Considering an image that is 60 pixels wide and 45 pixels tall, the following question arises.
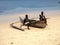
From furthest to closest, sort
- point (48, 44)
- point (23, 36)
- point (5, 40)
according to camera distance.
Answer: point (23, 36), point (5, 40), point (48, 44)

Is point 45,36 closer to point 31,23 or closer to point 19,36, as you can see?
point 19,36

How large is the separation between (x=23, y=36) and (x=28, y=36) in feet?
1.15

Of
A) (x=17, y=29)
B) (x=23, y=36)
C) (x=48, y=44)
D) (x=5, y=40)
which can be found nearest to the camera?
(x=48, y=44)

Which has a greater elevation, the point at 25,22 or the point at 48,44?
the point at 25,22

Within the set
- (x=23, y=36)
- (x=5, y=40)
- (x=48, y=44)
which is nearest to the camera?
(x=48, y=44)

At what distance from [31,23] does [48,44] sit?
5238 mm

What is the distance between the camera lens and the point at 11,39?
1135 centimetres

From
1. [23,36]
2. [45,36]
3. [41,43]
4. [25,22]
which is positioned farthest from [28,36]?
[25,22]

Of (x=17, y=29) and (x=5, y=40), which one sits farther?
(x=17, y=29)

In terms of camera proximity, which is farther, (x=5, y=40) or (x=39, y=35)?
(x=39, y=35)

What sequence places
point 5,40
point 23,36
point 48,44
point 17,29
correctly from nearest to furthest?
point 48,44
point 5,40
point 23,36
point 17,29

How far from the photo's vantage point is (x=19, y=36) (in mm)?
12055

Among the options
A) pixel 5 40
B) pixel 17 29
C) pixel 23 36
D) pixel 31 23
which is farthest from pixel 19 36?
pixel 31 23

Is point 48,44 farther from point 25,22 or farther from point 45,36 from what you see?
point 25,22
